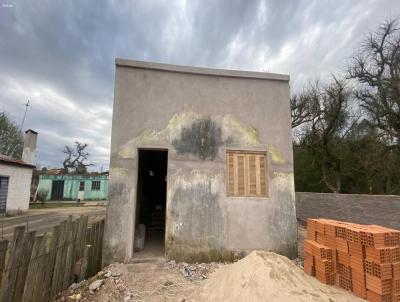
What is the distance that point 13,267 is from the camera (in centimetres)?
314

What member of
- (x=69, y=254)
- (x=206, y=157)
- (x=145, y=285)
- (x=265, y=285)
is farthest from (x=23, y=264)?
(x=206, y=157)

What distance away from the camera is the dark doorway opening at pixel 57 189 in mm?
28922

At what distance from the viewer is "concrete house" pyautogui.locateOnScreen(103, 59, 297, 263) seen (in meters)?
6.02

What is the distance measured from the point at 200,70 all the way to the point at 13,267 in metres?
5.58

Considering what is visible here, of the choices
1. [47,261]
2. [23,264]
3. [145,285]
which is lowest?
[145,285]

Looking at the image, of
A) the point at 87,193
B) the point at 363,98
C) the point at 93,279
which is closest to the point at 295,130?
the point at 363,98

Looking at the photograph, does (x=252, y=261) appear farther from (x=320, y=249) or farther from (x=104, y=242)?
(x=104, y=242)

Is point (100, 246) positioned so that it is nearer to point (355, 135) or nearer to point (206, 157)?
point (206, 157)

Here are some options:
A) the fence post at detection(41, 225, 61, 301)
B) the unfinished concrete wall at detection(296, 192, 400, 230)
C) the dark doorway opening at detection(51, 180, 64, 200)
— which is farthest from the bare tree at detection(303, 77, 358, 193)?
the dark doorway opening at detection(51, 180, 64, 200)

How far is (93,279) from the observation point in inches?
196

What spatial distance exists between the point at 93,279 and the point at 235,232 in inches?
131

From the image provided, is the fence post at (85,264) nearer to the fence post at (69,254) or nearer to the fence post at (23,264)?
the fence post at (69,254)

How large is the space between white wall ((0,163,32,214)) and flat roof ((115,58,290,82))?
1351 centimetres

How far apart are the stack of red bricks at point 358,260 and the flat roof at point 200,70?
4011 millimetres
